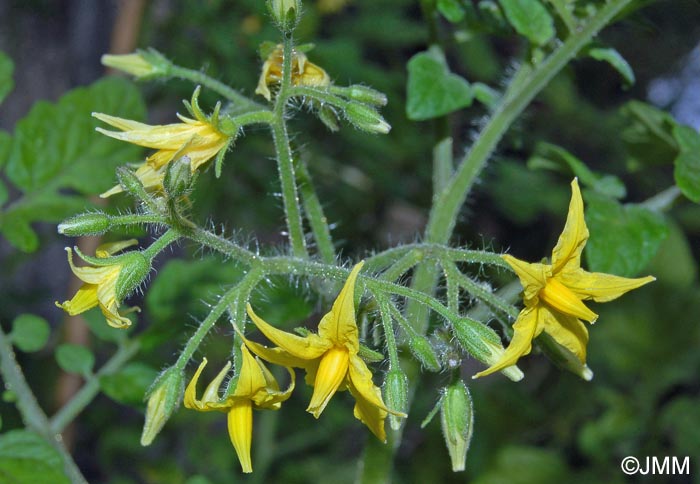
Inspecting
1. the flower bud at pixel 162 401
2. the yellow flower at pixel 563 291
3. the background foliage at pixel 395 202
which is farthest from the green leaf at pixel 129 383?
the yellow flower at pixel 563 291

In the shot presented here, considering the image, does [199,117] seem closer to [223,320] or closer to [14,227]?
[223,320]

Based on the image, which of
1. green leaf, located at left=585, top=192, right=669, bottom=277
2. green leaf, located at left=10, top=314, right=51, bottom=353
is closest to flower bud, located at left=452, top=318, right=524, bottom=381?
green leaf, located at left=585, top=192, right=669, bottom=277

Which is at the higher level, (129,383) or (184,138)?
(184,138)

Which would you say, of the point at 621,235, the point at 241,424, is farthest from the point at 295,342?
the point at 621,235

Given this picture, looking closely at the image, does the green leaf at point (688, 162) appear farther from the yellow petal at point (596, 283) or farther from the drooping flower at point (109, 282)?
the drooping flower at point (109, 282)

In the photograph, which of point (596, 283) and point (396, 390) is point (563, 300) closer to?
point (596, 283)

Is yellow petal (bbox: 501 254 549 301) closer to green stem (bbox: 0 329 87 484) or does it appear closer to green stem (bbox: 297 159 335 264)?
green stem (bbox: 297 159 335 264)
